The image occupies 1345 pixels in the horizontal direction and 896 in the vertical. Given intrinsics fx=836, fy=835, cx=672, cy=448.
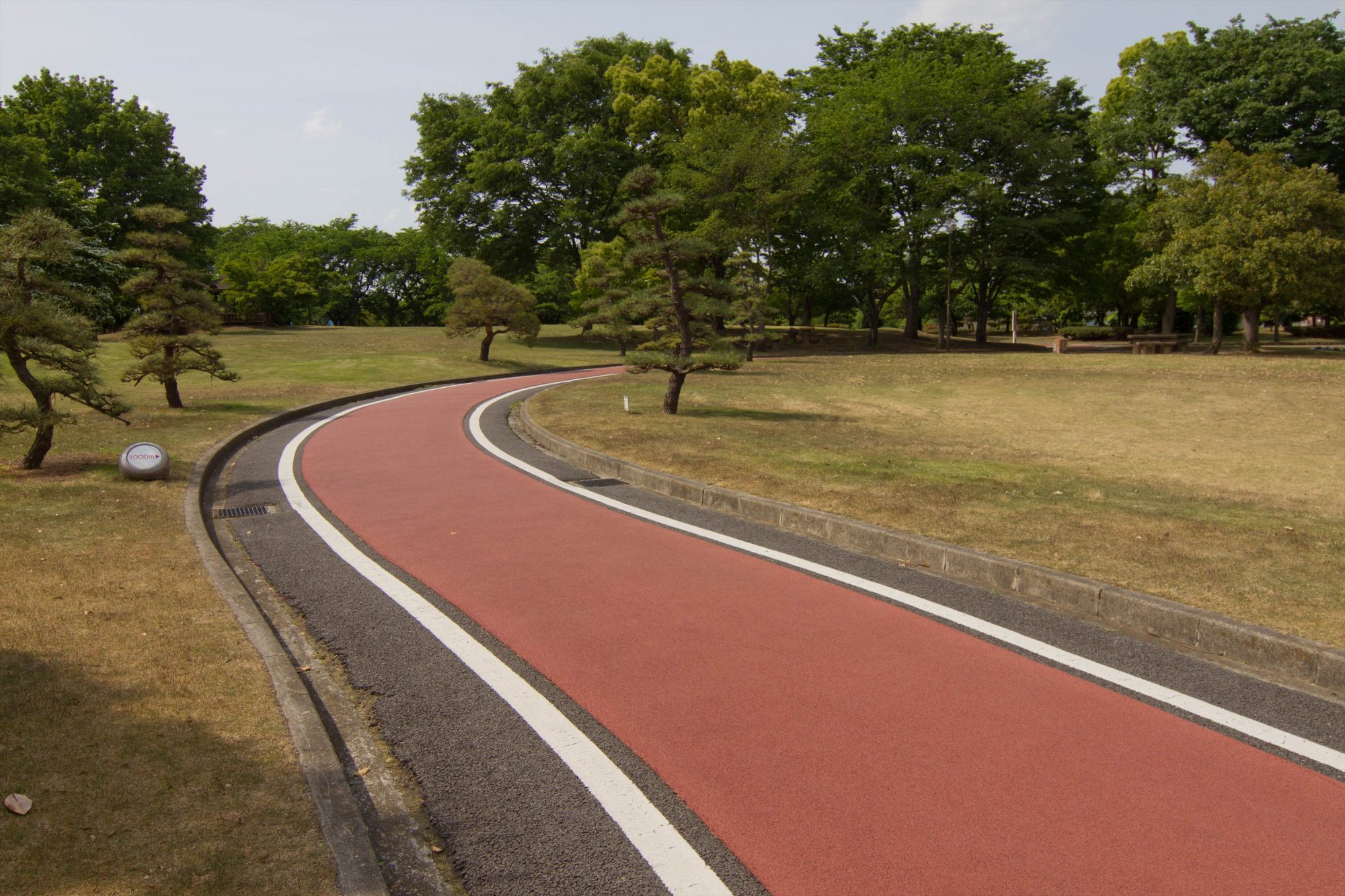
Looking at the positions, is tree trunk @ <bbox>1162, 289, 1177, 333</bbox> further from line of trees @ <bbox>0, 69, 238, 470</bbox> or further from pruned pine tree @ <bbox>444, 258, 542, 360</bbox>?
line of trees @ <bbox>0, 69, 238, 470</bbox>

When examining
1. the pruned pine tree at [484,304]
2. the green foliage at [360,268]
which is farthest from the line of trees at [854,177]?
the green foliage at [360,268]

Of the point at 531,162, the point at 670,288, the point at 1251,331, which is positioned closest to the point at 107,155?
the point at 531,162

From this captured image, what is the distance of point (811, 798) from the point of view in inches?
134

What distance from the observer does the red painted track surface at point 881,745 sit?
299 cm

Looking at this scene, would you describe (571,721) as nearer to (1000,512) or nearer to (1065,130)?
(1000,512)

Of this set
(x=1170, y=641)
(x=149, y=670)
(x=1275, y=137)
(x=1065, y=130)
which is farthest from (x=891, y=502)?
(x=1065, y=130)

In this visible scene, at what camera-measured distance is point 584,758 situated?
3.74 m

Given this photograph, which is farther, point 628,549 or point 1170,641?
point 628,549

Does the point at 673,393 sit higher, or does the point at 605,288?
the point at 605,288

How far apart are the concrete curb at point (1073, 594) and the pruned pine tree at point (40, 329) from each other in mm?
7539

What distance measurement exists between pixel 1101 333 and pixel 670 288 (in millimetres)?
44388

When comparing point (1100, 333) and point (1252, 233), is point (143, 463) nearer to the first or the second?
point (1252, 233)

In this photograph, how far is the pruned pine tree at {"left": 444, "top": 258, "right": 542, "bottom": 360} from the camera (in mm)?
30734

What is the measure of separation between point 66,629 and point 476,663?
2549 mm
